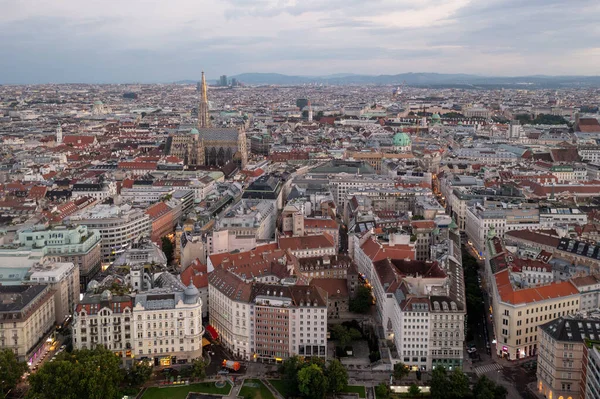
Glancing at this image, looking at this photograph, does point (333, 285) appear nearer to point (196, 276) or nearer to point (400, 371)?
point (196, 276)

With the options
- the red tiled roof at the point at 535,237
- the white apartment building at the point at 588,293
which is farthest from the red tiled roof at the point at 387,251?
the white apartment building at the point at 588,293

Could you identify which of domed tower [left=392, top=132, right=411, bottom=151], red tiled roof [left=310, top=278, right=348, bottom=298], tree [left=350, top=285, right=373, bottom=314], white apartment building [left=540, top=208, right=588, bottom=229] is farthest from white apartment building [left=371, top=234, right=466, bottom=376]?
domed tower [left=392, top=132, right=411, bottom=151]

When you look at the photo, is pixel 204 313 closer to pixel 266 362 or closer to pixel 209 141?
pixel 266 362

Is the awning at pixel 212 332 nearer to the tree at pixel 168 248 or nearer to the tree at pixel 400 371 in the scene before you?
the tree at pixel 400 371

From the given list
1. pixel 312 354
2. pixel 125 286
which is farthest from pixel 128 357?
pixel 312 354

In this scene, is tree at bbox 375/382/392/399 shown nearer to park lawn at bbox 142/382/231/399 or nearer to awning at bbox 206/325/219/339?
park lawn at bbox 142/382/231/399

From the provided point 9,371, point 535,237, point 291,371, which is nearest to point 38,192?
point 9,371
